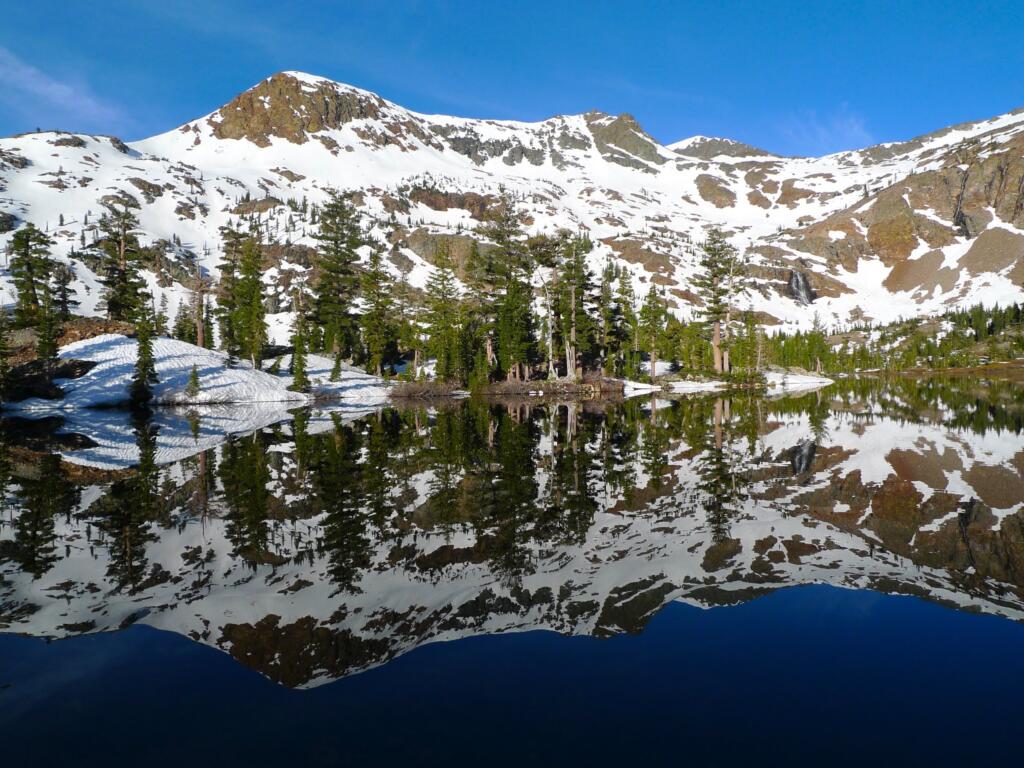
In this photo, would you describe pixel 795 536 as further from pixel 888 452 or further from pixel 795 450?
pixel 888 452

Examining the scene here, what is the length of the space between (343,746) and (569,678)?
2.41 metres

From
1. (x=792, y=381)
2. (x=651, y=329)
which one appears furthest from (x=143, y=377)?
(x=792, y=381)

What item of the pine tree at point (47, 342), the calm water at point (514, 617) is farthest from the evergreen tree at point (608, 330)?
the calm water at point (514, 617)

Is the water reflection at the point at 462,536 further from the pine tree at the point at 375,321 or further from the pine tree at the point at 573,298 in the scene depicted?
the pine tree at the point at 375,321

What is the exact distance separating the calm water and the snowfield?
34.0 meters

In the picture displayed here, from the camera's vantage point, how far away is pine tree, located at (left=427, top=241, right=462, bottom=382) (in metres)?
65.1

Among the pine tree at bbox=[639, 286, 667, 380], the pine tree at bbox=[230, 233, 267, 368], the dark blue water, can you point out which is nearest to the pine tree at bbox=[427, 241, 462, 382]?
the pine tree at bbox=[230, 233, 267, 368]

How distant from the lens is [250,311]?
56625 millimetres

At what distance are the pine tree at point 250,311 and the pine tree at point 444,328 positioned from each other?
64.4 ft

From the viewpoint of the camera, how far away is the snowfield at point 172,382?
147 ft

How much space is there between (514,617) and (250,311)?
5743cm

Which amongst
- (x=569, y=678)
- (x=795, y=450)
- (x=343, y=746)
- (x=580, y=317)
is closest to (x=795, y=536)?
(x=569, y=678)

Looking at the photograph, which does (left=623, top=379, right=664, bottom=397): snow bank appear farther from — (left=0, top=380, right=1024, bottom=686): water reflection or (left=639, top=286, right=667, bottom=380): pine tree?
(left=0, top=380, right=1024, bottom=686): water reflection

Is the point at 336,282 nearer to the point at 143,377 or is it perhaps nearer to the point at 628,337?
the point at 143,377
